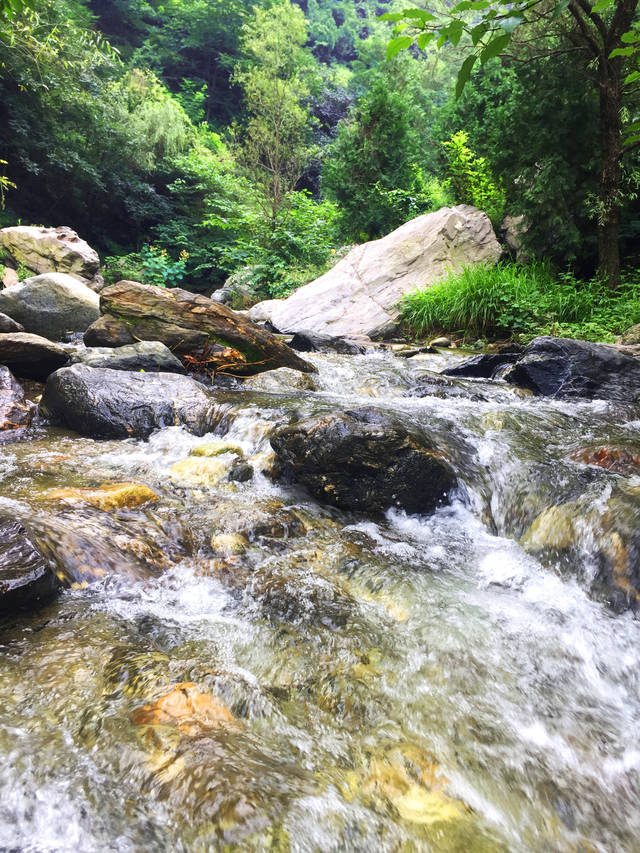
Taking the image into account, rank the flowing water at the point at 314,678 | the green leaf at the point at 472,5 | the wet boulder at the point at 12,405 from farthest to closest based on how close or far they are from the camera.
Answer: the wet boulder at the point at 12,405, the flowing water at the point at 314,678, the green leaf at the point at 472,5

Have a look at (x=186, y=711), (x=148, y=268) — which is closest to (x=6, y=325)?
(x=186, y=711)

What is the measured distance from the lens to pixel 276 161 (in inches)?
629

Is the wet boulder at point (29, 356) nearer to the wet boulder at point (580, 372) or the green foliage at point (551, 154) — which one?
the wet boulder at point (580, 372)

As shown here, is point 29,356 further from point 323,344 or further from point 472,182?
point 472,182

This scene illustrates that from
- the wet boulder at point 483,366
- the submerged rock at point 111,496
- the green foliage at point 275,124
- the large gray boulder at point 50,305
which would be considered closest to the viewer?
the submerged rock at point 111,496

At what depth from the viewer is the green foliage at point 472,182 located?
1008 cm

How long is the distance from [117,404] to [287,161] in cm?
1538

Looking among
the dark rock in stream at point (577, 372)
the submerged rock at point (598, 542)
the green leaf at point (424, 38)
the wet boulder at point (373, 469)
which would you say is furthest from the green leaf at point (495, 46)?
the dark rock in stream at point (577, 372)

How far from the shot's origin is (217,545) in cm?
238

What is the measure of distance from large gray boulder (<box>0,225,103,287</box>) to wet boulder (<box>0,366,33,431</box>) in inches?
330

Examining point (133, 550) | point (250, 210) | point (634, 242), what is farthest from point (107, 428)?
point (250, 210)

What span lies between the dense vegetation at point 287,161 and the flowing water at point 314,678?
4.76 metres

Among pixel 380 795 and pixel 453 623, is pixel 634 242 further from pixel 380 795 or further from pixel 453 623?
pixel 380 795

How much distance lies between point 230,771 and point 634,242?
9.59 m
